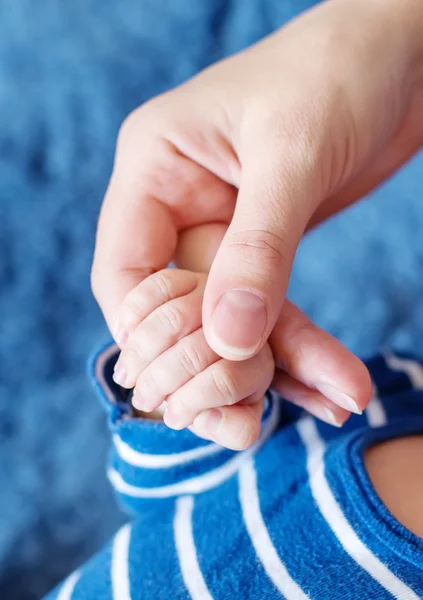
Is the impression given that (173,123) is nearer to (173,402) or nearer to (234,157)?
(234,157)

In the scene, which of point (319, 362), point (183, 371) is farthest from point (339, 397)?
point (183, 371)

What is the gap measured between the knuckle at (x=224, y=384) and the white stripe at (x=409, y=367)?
386mm

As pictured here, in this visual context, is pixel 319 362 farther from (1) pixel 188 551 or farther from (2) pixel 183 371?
(1) pixel 188 551

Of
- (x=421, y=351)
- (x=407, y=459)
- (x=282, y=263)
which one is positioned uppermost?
(x=282, y=263)

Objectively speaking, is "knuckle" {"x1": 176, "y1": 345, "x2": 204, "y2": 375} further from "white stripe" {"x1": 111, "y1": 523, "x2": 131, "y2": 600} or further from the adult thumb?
"white stripe" {"x1": 111, "y1": 523, "x2": 131, "y2": 600}

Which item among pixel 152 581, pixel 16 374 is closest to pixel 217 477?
pixel 152 581

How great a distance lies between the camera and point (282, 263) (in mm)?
541

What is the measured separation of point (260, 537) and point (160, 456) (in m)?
0.13

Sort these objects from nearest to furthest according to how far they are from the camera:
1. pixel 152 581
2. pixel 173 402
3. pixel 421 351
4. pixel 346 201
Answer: pixel 173 402, pixel 152 581, pixel 346 201, pixel 421 351

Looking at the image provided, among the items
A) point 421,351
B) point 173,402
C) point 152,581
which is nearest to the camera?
point 173,402

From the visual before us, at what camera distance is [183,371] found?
52 cm

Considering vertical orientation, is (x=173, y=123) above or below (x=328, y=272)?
above

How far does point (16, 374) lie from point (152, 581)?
1.48 feet

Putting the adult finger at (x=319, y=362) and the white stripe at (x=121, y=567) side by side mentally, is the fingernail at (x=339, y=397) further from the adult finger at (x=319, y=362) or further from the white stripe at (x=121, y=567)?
the white stripe at (x=121, y=567)
